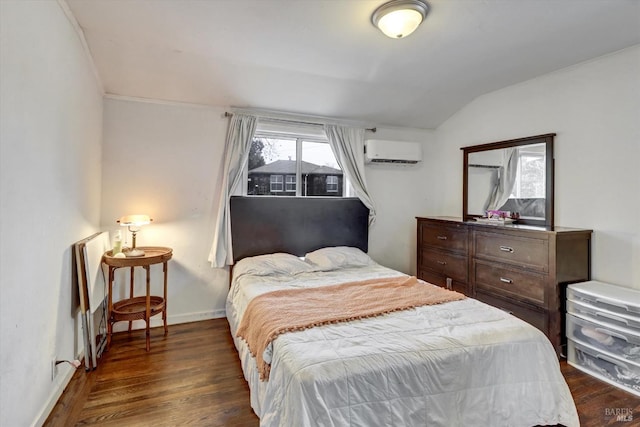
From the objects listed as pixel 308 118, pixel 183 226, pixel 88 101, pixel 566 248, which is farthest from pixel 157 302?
pixel 566 248

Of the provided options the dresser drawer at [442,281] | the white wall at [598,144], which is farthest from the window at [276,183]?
the white wall at [598,144]

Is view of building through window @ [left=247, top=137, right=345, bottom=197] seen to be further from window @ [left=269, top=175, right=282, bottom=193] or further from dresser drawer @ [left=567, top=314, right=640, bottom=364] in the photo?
dresser drawer @ [left=567, top=314, right=640, bottom=364]

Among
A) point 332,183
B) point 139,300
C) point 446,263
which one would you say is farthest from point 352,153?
point 139,300

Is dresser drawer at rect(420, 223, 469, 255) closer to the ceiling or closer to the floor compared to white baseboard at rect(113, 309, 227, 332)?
closer to the ceiling

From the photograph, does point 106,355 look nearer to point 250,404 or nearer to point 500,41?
point 250,404

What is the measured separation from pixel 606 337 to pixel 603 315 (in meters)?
0.17

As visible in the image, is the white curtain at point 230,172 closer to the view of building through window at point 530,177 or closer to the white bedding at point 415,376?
the white bedding at point 415,376

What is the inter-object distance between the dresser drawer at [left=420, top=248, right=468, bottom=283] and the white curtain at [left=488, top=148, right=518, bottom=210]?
0.71 metres

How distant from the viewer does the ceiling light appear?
195 centimetres

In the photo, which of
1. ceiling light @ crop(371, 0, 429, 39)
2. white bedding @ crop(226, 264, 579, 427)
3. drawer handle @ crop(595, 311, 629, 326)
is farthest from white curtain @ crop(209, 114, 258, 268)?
drawer handle @ crop(595, 311, 629, 326)

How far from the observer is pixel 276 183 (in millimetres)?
3709

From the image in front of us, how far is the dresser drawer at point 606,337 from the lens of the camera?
2.16 m

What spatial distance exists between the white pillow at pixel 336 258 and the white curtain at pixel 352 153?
0.74m

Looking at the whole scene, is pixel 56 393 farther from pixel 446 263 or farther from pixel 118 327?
pixel 446 263
